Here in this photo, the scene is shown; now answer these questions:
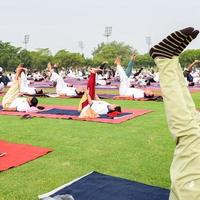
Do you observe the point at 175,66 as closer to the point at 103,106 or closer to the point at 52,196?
the point at 52,196

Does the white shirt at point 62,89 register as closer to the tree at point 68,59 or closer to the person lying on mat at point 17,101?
the person lying on mat at point 17,101

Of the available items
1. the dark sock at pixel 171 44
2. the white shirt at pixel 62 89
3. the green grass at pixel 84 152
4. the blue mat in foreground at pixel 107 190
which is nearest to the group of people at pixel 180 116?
the dark sock at pixel 171 44

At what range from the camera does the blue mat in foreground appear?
→ 383 cm

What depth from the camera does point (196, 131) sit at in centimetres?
268

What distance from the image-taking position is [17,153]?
18.5 feet

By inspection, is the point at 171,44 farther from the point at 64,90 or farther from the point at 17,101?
the point at 64,90

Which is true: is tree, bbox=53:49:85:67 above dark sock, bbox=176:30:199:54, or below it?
above

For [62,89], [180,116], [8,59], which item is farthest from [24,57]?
[180,116]

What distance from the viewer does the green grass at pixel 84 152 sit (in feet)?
14.6

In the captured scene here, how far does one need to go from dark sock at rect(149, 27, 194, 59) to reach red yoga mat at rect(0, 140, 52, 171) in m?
2.94

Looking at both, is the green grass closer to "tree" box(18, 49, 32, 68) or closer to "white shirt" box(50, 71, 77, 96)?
"white shirt" box(50, 71, 77, 96)

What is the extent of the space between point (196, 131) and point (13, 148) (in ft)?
12.8

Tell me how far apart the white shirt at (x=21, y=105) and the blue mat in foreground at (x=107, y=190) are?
20.6 feet

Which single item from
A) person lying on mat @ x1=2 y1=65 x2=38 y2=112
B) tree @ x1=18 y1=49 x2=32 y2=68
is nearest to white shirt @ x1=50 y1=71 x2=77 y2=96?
person lying on mat @ x1=2 y1=65 x2=38 y2=112
